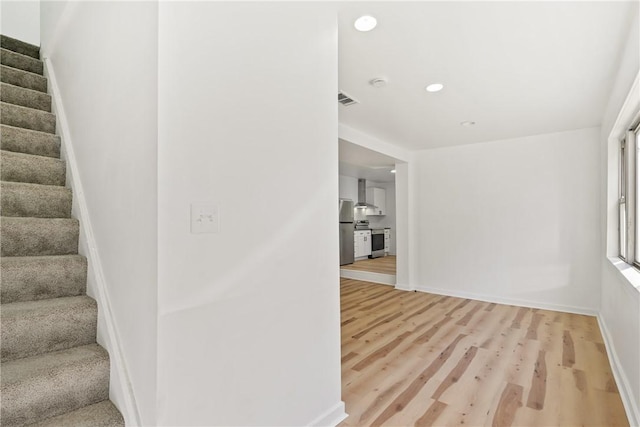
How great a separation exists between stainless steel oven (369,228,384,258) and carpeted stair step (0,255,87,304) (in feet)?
25.3

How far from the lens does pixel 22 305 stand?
151 cm

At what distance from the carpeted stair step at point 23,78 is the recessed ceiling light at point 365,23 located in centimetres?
263

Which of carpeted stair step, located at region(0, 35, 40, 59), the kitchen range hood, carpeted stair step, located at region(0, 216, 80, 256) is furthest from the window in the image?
the kitchen range hood

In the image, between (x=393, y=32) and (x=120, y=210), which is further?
(x=393, y=32)

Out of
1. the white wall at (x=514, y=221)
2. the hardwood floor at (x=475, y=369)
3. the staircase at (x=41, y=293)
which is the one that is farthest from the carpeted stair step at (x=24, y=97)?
the white wall at (x=514, y=221)

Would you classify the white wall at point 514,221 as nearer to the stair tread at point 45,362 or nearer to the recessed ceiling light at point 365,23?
the recessed ceiling light at point 365,23

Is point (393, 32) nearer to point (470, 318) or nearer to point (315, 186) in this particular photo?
point (315, 186)

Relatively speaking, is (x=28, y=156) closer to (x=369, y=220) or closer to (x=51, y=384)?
(x=51, y=384)

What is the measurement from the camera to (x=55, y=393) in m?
1.25

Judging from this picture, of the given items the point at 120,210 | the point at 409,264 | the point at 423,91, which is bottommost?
the point at 409,264

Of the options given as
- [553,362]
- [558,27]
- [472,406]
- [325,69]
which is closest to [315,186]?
[325,69]

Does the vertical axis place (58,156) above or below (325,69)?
below

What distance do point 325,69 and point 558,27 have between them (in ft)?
4.94

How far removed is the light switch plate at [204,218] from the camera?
1.20 metres
